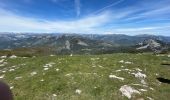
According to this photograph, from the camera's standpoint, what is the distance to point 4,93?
10.8 feet

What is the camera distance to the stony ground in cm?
2323

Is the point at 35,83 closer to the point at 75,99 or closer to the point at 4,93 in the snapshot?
the point at 75,99

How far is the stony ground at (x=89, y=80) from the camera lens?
23234mm

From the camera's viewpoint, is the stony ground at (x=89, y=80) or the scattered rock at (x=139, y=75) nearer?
the stony ground at (x=89, y=80)

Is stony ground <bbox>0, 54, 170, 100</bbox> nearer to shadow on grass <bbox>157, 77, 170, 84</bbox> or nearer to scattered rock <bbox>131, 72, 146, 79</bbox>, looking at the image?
scattered rock <bbox>131, 72, 146, 79</bbox>

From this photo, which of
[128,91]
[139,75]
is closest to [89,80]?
[128,91]

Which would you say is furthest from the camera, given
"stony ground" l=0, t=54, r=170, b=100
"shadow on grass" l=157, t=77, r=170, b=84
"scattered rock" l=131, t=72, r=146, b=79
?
"scattered rock" l=131, t=72, r=146, b=79

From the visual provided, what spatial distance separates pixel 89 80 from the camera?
26.2m

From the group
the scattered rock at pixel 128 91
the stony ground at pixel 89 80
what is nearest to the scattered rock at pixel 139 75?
the stony ground at pixel 89 80

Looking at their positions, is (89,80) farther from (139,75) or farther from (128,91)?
(139,75)

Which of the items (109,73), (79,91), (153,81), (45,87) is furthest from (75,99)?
(153,81)

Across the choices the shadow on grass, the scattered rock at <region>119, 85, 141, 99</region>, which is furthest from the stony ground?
the shadow on grass

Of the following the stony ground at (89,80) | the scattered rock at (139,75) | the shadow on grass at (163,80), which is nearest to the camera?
the stony ground at (89,80)

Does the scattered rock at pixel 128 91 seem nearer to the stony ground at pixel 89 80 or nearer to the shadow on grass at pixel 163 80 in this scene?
the stony ground at pixel 89 80
